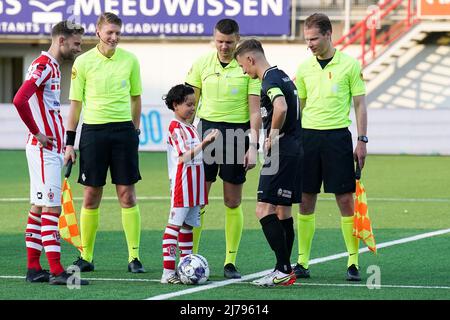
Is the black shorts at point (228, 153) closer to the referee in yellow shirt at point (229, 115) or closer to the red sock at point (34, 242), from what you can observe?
the referee in yellow shirt at point (229, 115)

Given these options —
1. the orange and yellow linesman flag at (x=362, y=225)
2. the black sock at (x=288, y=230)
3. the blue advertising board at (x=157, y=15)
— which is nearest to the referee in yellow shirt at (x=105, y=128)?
the black sock at (x=288, y=230)

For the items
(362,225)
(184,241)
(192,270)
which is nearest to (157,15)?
(362,225)

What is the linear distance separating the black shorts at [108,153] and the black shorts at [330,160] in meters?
1.56

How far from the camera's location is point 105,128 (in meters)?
10.1

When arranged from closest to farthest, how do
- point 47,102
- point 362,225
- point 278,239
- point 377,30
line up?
1. point 278,239
2. point 47,102
3. point 362,225
4. point 377,30

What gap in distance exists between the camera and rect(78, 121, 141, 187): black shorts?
10.1m

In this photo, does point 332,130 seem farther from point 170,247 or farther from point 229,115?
point 170,247

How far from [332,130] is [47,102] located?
245 cm

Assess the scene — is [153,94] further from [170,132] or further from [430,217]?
[170,132]

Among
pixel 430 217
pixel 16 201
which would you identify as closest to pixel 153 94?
pixel 16 201

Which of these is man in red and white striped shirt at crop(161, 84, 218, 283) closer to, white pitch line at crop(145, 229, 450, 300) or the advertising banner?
white pitch line at crop(145, 229, 450, 300)

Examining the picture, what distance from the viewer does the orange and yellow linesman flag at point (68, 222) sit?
9945 millimetres

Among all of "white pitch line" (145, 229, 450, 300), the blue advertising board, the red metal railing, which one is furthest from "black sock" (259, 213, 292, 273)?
the blue advertising board

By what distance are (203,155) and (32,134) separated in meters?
1.62
